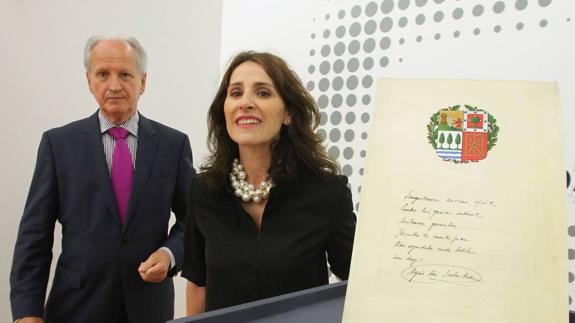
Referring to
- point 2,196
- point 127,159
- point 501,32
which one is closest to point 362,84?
point 501,32

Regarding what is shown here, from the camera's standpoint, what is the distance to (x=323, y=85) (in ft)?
7.09

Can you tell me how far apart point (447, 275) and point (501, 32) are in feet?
4.71

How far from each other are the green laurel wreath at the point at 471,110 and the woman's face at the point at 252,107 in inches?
24.5

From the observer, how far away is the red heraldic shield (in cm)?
53

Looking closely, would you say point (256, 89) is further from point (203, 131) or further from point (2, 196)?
point (2, 196)

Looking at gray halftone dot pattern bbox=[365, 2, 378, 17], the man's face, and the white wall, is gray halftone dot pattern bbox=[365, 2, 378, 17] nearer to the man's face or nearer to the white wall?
the man's face

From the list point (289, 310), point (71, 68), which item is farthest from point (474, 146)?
point (71, 68)

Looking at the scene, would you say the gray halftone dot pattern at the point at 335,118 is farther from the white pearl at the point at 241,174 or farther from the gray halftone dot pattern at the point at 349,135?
the white pearl at the point at 241,174

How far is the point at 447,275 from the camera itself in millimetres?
497

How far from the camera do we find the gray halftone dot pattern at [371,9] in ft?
6.51

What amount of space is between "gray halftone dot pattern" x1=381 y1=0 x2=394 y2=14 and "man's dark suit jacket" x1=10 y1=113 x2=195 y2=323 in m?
1.15

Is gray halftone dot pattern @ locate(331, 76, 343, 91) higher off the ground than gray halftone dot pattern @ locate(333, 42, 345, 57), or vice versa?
gray halftone dot pattern @ locate(333, 42, 345, 57)
